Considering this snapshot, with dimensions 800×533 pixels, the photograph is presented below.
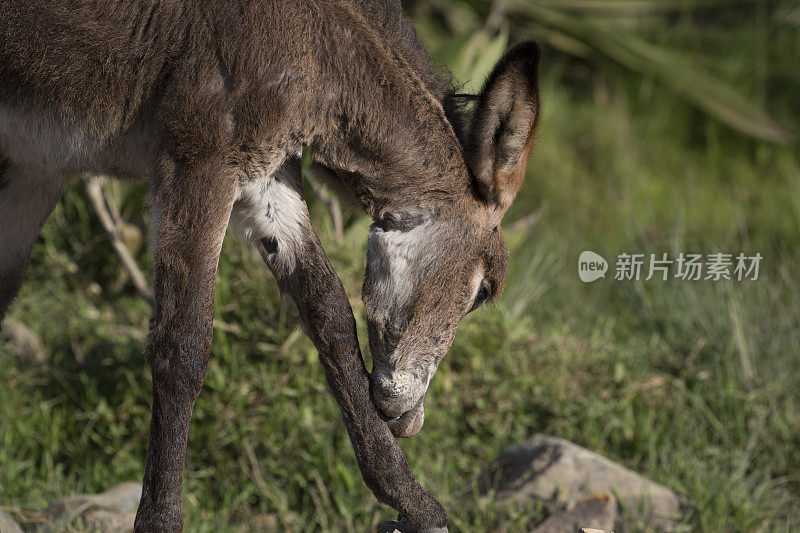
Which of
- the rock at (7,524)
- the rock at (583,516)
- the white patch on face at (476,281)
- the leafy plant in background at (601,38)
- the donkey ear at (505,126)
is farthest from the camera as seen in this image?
the leafy plant in background at (601,38)

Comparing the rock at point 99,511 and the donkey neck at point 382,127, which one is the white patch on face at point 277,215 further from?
the rock at point 99,511

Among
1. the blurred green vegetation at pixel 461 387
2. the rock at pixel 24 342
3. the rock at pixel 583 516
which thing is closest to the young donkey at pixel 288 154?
the blurred green vegetation at pixel 461 387

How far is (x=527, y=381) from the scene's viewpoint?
463 centimetres

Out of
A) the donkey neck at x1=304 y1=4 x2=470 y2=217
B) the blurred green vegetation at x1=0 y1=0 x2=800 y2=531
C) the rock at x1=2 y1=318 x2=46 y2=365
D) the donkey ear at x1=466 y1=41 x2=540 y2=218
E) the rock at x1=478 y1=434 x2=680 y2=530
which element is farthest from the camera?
the rock at x1=2 y1=318 x2=46 y2=365

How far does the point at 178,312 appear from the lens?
8.45 ft

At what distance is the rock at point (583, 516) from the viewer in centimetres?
382

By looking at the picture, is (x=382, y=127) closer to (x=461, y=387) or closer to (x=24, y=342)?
(x=461, y=387)

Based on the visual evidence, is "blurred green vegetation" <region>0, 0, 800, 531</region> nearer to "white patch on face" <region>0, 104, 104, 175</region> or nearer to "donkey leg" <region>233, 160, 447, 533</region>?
"white patch on face" <region>0, 104, 104, 175</region>

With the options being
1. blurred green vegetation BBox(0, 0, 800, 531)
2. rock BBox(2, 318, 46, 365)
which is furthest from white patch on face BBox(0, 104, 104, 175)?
rock BBox(2, 318, 46, 365)

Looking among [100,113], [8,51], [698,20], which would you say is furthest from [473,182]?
[698,20]

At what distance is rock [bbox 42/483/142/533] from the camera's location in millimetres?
3662

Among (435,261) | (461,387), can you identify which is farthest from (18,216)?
(461,387)

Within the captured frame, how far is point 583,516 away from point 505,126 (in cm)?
199

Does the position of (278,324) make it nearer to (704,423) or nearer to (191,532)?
(191,532)
